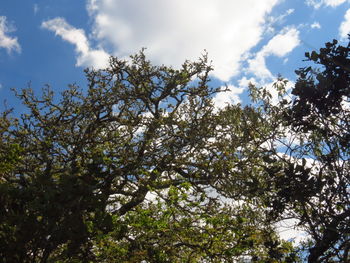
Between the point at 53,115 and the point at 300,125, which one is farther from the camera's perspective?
the point at 53,115

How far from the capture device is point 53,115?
47.7 ft

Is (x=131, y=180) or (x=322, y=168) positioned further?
(x=131, y=180)

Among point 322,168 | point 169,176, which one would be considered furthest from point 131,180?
point 322,168

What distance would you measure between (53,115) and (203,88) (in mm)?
7259

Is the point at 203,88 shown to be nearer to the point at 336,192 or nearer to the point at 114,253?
the point at 114,253

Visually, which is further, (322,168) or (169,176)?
(169,176)

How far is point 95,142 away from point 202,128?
15.0 feet

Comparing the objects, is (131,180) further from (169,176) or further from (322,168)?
(322,168)

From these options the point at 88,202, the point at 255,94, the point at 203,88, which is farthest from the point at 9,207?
the point at 203,88

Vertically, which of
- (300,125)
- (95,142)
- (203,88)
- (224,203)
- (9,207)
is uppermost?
(203,88)

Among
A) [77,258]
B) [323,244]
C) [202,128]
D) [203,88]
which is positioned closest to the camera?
[323,244]

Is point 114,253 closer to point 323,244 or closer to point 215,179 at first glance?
point 215,179

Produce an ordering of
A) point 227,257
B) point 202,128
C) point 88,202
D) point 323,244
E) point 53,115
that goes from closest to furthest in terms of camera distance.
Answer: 1. point 323,244
2. point 88,202
3. point 227,257
4. point 202,128
5. point 53,115

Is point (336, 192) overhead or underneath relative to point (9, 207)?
underneath
